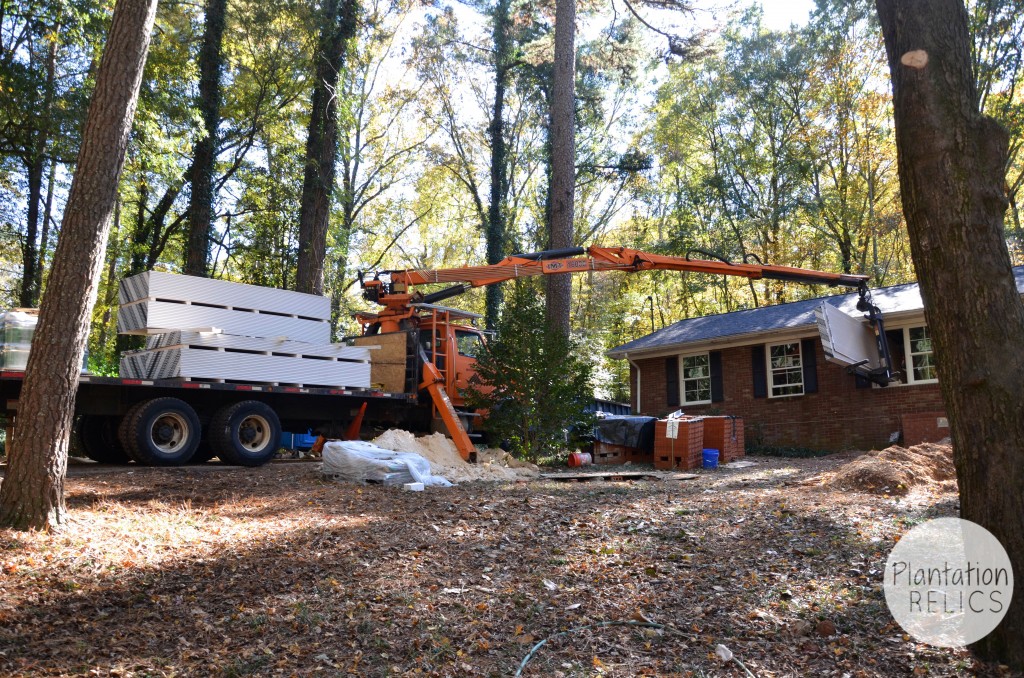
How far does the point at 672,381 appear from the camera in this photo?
19.8m

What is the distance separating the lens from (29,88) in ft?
50.1

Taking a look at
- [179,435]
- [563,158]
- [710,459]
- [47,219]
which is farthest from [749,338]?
[47,219]

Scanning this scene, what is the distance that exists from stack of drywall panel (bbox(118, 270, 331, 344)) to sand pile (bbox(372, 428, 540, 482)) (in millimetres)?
2153

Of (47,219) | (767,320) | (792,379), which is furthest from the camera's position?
(47,219)

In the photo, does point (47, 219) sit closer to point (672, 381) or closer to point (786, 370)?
point (672, 381)

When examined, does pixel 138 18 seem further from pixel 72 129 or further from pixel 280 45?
pixel 280 45

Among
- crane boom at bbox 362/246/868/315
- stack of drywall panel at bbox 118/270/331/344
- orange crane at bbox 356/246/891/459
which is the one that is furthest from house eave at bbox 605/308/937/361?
stack of drywall panel at bbox 118/270/331/344

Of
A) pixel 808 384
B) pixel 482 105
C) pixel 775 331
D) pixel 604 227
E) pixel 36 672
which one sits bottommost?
pixel 36 672

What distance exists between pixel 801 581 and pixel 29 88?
56.5 ft

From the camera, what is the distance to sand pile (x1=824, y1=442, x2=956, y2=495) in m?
8.02

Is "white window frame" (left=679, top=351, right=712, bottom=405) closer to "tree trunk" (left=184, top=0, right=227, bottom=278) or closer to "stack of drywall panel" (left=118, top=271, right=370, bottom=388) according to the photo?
"stack of drywall panel" (left=118, top=271, right=370, bottom=388)

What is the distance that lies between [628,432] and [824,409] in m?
5.48

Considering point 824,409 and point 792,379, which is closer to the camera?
point 824,409

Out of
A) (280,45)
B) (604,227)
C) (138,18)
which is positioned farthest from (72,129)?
(604,227)
